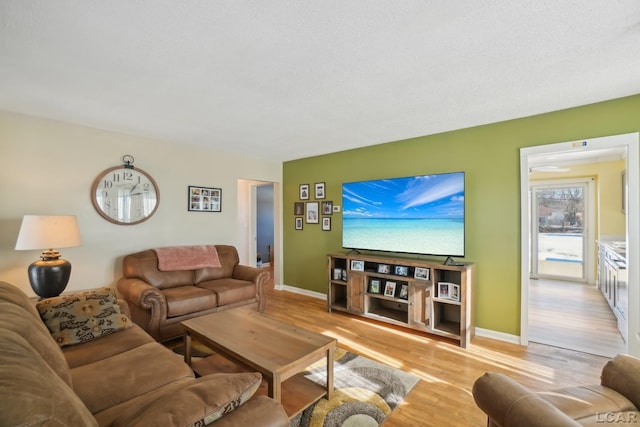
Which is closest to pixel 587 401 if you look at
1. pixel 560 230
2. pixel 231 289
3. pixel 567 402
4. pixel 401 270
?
pixel 567 402

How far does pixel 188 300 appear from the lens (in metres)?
3.12

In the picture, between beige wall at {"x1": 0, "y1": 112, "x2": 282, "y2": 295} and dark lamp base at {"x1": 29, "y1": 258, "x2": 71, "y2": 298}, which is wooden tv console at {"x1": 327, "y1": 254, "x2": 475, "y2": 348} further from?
dark lamp base at {"x1": 29, "y1": 258, "x2": 71, "y2": 298}

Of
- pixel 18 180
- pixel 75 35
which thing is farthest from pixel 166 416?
pixel 18 180

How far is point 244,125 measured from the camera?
326 centimetres

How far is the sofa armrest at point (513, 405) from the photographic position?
0.98 meters

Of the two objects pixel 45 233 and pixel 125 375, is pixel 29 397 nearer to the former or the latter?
pixel 125 375

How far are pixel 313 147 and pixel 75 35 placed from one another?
299 cm

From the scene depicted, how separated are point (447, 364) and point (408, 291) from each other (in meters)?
0.90

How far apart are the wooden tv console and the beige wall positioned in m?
2.11

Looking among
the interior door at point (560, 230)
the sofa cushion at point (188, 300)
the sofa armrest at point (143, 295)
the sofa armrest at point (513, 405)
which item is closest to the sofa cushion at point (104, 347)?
the sofa armrest at point (143, 295)

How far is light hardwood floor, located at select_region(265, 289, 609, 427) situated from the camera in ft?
6.49

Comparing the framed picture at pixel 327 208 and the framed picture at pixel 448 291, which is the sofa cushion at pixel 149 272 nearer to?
the framed picture at pixel 327 208

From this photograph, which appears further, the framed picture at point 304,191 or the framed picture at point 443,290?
the framed picture at point 304,191

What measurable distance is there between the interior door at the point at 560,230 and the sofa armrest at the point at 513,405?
6126 millimetres
